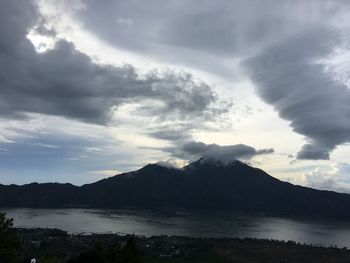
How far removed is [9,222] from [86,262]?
99.1ft

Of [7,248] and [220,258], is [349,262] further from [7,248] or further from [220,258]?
[7,248]

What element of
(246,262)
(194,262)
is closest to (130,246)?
(194,262)

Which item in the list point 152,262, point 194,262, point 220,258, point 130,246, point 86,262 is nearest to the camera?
point 86,262

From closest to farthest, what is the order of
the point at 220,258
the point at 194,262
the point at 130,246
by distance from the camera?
the point at 130,246 → the point at 194,262 → the point at 220,258

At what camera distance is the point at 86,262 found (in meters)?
30.4

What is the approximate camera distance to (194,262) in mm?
174375

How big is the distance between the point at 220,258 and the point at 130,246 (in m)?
140

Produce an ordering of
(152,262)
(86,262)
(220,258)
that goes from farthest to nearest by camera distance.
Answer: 1. (220,258)
2. (152,262)
3. (86,262)

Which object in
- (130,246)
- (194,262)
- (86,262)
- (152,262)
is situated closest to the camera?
(86,262)

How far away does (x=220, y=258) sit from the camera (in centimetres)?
18788

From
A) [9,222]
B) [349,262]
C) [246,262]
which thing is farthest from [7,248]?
[349,262]

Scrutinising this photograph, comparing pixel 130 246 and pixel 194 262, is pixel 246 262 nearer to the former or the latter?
pixel 194 262

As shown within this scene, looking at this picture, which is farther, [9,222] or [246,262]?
[246,262]

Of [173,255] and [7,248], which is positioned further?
[173,255]
